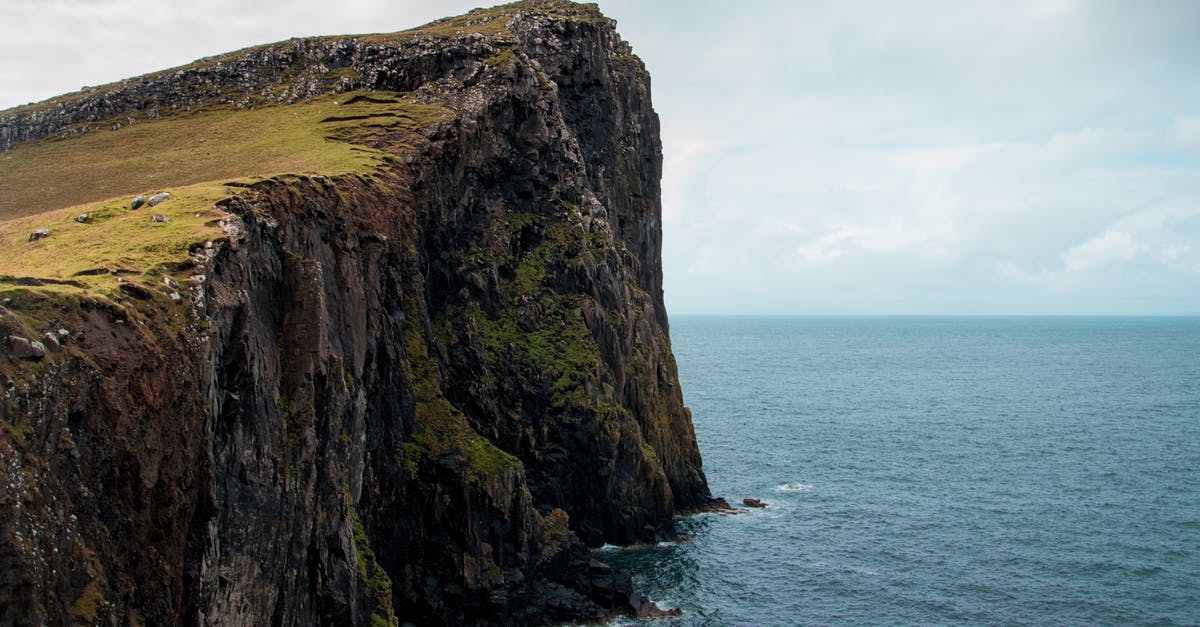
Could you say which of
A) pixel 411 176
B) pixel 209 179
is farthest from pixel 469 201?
pixel 209 179

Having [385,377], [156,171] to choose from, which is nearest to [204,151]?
[156,171]

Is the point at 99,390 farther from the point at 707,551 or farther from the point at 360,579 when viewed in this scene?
the point at 707,551

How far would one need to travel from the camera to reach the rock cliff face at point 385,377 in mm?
24656

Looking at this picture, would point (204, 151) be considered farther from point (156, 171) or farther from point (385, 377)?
point (385, 377)

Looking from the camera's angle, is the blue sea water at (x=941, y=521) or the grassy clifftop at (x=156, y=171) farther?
the blue sea water at (x=941, y=521)

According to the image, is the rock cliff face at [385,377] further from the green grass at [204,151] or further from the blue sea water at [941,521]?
the blue sea water at [941,521]

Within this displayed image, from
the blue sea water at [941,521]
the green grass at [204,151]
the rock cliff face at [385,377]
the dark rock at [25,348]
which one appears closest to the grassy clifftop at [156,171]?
the green grass at [204,151]

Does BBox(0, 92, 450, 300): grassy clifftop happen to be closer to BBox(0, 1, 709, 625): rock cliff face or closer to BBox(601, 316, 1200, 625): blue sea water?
BBox(0, 1, 709, 625): rock cliff face

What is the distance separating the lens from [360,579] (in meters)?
43.7

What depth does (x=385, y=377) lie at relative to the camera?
51.8 m

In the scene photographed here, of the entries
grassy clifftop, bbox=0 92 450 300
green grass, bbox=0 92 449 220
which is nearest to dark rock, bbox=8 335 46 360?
grassy clifftop, bbox=0 92 450 300

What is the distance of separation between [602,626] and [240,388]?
31.6 m

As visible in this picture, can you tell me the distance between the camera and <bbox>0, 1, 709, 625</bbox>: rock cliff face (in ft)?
80.9

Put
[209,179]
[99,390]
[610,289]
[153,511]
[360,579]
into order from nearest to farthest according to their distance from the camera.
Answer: [99,390]
[153,511]
[360,579]
[209,179]
[610,289]
